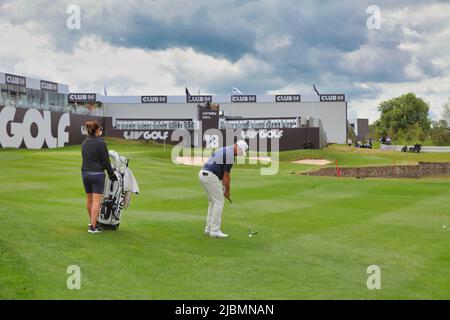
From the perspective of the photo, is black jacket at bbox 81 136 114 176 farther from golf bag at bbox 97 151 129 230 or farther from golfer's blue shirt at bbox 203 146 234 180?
golfer's blue shirt at bbox 203 146 234 180

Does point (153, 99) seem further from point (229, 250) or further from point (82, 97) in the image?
point (229, 250)

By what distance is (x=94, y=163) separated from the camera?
11.8m

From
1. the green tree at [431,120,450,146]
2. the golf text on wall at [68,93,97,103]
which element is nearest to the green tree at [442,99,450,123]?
the green tree at [431,120,450,146]

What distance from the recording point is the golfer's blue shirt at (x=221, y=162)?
12828mm

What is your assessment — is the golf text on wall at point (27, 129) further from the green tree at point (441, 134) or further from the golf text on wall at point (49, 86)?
the green tree at point (441, 134)

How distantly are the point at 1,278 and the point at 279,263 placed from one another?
4949 millimetres

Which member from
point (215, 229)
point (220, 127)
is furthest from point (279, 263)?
point (220, 127)

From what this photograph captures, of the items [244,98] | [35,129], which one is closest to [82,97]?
[244,98]

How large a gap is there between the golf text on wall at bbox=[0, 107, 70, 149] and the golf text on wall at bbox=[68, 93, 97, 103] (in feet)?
130

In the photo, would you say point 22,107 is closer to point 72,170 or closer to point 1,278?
point 72,170

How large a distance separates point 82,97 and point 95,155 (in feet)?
313

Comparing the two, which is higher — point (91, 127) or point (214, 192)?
point (91, 127)

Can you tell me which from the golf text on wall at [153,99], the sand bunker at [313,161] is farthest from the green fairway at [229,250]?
the golf text on wall at [153,99]
